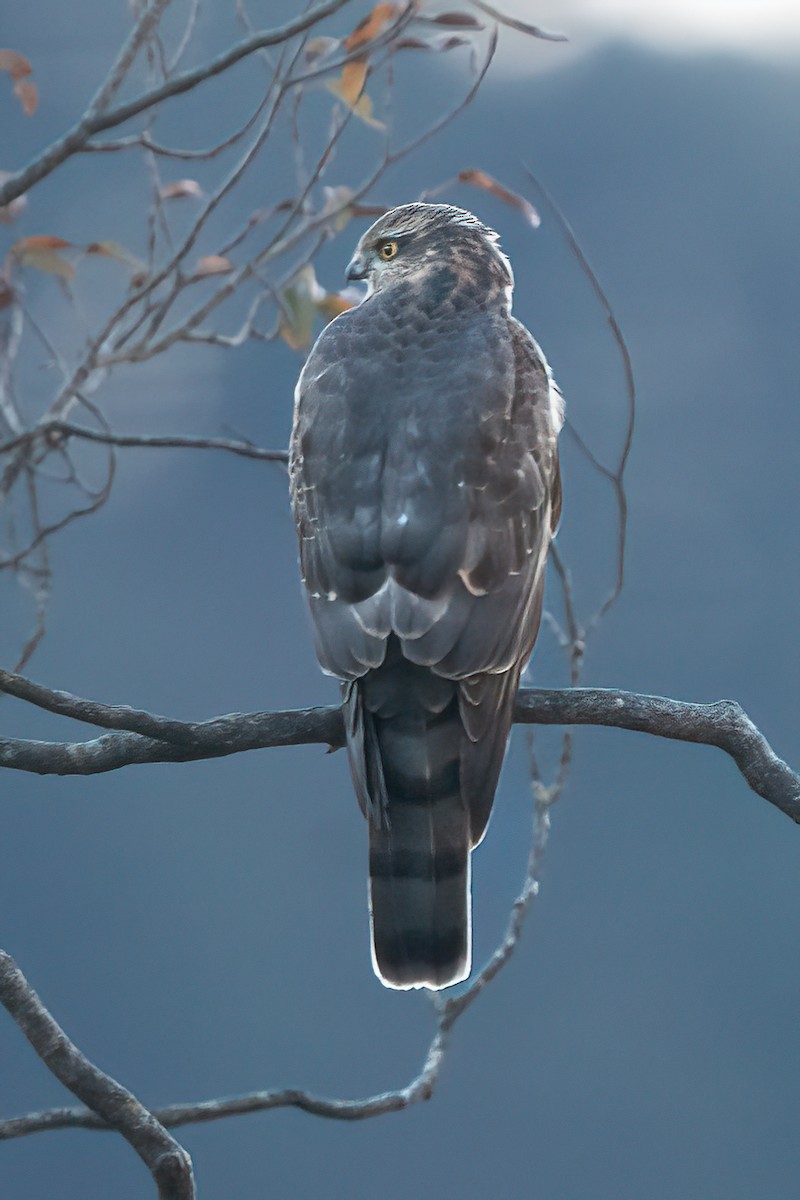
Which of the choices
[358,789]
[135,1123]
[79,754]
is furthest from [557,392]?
[135,1123]

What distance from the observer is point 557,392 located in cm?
208

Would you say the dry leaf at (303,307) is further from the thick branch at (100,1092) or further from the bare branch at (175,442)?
the thick branch at (100,1092)

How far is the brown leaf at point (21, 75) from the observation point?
7.82 feet

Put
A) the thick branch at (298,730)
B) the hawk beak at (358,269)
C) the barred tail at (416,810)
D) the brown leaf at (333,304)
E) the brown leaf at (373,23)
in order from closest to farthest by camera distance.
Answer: the thick branch at (298,730) → the barred tail at (416,810) → the hawk beak at (358,269) → the brown leaf at (373,23) → the brown leaf at (333,304)

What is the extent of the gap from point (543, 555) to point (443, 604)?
25 cm

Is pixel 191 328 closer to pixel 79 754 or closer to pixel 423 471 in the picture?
pixel 423 471

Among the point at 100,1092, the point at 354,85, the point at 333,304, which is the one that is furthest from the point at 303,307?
the point at 100,1092

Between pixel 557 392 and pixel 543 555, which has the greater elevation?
pixel 557 392

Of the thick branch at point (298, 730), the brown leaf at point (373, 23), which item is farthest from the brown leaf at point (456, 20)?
the thick branch at point (298, 730)

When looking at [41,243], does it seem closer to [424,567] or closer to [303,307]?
[303,307]

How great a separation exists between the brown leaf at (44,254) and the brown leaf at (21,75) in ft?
0.78

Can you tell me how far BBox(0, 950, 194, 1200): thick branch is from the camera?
5.56 feet

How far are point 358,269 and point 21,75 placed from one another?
72cm

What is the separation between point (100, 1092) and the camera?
5.58 ft
